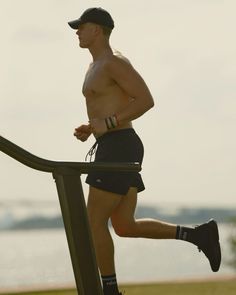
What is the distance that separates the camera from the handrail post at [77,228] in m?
4.33

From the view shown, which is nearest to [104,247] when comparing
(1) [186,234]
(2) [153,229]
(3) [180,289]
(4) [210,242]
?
(2) [153,229]

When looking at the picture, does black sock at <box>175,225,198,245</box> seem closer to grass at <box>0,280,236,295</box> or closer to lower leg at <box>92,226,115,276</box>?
lower leg at <box>92,226,115,276</box>

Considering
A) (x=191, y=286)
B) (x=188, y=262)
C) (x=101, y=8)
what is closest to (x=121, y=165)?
(x=101, y=8)

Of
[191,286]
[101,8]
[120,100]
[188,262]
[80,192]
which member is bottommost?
[188,262]

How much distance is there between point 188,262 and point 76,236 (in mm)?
155037

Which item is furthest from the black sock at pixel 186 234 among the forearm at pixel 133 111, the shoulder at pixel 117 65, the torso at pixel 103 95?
the shoulder at pixel 117 65

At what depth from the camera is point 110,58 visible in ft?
21.7

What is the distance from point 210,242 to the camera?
734cm

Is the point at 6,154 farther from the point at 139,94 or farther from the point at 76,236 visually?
the point at 139,94

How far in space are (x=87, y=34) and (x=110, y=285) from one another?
61.7 inches

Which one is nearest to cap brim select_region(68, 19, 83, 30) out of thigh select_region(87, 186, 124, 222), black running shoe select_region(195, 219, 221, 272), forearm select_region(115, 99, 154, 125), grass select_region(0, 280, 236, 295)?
forearm select_region(115, 99, 154, 125)

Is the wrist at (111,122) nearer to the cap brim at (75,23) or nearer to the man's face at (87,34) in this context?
the man's face at (87,34)

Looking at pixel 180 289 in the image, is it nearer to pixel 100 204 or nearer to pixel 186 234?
pixel 186 234

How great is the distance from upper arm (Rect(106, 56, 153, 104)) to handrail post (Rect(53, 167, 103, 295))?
2.15m
